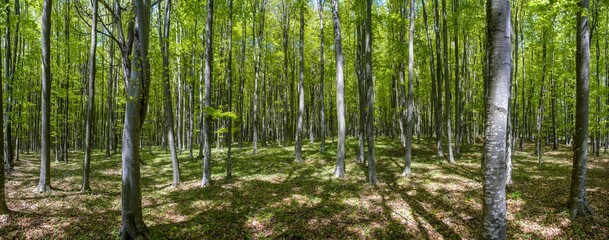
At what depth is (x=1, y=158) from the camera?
7379mm

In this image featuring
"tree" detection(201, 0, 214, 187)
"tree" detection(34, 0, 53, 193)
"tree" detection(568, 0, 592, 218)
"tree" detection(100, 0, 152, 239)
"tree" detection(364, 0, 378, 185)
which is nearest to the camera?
"tree" detection(100, 0, 152, 239)

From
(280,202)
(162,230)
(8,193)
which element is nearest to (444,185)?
(280,202)

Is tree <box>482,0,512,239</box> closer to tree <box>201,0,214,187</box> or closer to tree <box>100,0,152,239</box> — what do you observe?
tree <box>100,0,152,239</box>

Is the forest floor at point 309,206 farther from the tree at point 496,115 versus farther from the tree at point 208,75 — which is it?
the tree at point 496,115

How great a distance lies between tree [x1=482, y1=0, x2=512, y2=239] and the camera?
3865mm

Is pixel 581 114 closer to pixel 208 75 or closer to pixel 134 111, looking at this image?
pixel 134 111

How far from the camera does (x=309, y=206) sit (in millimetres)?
9352

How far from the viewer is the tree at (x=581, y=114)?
7734mm

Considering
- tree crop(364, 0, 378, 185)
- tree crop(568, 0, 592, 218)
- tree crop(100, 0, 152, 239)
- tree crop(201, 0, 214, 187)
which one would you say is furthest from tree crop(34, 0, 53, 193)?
tree crop(568, 0, 592, 218)

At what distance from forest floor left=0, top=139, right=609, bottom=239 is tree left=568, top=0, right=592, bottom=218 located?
1.50 feet

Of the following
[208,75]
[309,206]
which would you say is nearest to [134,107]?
[309,206]

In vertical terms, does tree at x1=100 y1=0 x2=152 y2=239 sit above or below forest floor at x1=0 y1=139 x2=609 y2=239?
above

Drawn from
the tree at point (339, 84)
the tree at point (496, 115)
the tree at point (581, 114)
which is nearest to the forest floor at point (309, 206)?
the tree at point (581, 114)

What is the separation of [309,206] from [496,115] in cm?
656
